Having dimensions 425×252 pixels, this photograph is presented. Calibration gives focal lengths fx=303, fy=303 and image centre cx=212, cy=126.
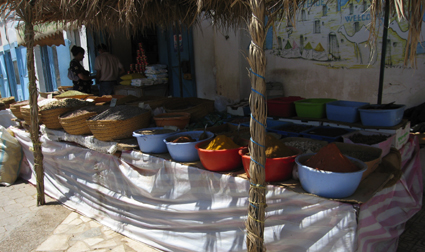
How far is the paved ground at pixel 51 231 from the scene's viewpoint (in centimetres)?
274

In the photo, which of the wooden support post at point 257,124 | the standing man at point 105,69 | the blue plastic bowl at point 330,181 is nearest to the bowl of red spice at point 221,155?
the wooden support post at point 257,124

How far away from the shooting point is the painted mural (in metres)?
4.21

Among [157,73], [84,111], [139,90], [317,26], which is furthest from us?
[157,73]

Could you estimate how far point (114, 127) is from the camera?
9.00ft

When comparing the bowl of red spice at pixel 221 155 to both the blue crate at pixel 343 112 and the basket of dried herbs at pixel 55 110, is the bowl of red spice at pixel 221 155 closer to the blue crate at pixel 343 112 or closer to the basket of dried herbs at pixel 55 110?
the blue crate at pixel 343 112

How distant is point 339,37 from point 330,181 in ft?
12.3

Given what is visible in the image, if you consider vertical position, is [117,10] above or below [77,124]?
above

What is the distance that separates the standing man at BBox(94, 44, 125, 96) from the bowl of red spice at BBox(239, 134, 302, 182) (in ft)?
14.7

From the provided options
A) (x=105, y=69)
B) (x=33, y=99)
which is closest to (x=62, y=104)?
(x=33, y=99)

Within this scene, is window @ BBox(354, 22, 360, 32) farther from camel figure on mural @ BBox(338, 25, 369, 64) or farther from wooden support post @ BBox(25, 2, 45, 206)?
wooden support post @ BBox(25, 2, 45, 206)

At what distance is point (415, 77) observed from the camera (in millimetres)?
4086

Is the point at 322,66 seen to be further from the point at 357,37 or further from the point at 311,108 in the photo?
the point at 311,108

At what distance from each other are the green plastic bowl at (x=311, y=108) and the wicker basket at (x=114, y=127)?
5.11 ft

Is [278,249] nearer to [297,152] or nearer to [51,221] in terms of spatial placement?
[297,152]
